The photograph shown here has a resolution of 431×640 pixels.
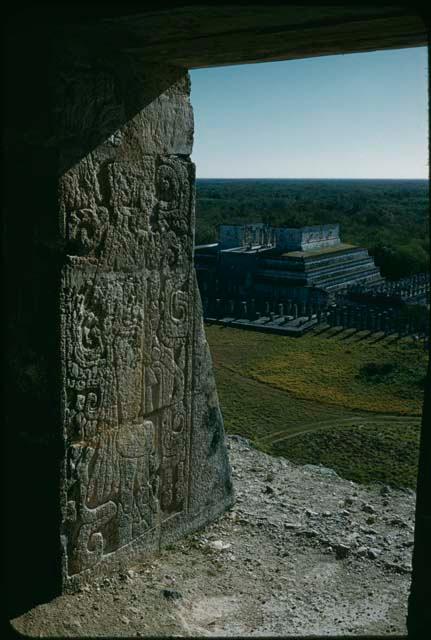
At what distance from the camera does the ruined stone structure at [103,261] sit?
312 cm

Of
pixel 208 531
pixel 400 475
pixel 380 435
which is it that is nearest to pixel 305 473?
pixel 208 531

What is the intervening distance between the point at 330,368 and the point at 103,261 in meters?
11.5

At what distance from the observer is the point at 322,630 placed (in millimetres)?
3469

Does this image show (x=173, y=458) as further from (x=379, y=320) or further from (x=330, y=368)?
(x=379, y=320)

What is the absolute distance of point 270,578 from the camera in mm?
3951

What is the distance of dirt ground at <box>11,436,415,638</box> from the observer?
11.3 feet

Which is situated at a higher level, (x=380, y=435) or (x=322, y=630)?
(x=322, y=630)

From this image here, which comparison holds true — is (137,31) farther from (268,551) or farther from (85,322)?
(268,551)

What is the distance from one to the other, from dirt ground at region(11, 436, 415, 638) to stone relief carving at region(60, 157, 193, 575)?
287mm

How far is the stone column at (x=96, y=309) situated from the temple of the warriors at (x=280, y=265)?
17.6 m

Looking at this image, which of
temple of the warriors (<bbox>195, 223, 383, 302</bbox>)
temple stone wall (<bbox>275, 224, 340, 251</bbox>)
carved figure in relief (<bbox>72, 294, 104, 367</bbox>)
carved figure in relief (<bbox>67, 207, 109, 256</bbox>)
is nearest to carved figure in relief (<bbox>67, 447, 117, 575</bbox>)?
carved figure in relief (<bbox>72, 294, 104, 367</bbox>)

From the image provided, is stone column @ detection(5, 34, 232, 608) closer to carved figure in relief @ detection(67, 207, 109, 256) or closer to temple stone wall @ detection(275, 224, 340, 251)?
carved figure in relief @ detection(67, 207, 109, 256)

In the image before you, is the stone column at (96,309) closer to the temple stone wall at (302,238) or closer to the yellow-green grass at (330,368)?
the yellow-green grass at (330,368)

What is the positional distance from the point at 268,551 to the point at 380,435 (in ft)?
19.8
